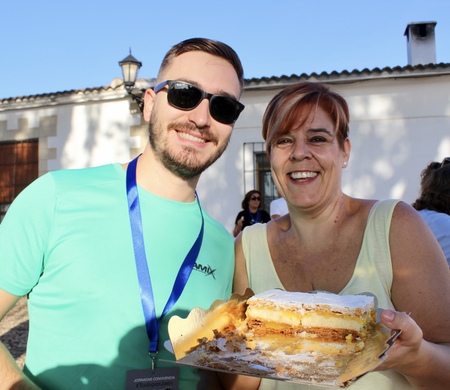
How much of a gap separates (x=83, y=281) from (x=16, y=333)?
6.64 m

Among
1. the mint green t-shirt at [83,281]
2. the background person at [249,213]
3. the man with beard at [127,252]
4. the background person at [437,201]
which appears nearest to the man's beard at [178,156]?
the man with beard at [127,252]

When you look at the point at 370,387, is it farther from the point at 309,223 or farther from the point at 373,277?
the point at 309,223

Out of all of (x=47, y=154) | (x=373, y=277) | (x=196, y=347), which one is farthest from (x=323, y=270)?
(x=47, y=154)

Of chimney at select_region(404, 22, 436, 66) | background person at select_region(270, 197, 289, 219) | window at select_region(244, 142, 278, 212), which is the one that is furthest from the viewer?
chimney at select_region(404, 22, 436, 66)

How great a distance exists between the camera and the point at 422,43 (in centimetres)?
1223

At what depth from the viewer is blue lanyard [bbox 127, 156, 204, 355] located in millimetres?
1958

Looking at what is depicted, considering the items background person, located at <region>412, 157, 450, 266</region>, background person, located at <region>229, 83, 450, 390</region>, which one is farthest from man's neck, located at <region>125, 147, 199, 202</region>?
background person, located at <region>412, 157, 450, 266</region>

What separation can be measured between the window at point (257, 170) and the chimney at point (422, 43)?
15.7ft

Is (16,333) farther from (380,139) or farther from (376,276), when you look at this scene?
(380,139)

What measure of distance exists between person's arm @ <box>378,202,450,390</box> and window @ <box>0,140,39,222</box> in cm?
1205

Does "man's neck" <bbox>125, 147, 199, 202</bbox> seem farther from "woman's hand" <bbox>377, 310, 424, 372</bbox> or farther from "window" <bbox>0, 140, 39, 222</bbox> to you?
"window" <bbox>0, 140, 39, 222</bbox>

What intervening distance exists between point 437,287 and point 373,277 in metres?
0.26

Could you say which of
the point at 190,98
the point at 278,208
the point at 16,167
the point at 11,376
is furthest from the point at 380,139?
the point at 11,376

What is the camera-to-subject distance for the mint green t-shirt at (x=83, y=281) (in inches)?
75.2
